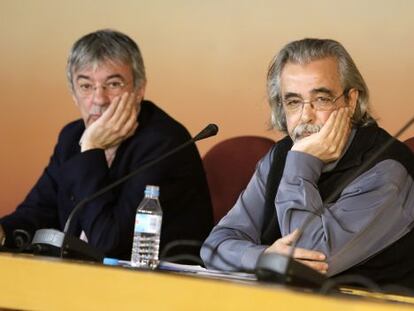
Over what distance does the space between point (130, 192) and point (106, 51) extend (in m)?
0.54

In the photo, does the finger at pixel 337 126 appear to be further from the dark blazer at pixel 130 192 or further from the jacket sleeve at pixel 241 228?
the dark blazer at pixel 130 192

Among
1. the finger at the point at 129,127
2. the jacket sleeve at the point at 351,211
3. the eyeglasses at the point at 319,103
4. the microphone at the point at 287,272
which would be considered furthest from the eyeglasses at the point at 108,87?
the microphone at the point at 287,272

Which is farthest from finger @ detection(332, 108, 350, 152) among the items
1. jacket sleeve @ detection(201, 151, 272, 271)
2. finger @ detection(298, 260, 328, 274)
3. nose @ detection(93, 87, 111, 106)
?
nose @ detection(93, 87, 111, 106)

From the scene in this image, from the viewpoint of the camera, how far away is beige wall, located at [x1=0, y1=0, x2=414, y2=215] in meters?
3.64

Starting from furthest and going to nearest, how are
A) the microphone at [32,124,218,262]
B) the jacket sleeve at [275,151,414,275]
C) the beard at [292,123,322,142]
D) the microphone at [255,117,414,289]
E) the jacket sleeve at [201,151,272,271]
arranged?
the beard at [292,123,322,142] < the jacket sleeve at [201,151,272,271] < the jacket sleeve at [275,151,414,275] < the microphone at [32,124,218,262] < the microphone at [255,117,414,289]

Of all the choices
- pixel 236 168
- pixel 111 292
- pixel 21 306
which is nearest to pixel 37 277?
pixel 21 306

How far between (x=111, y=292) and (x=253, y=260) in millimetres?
957

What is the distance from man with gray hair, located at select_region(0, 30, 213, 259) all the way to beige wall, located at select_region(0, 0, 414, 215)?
0.55 meters

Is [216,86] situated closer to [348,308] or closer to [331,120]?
[331,120]

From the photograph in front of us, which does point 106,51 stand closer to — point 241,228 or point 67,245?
point 241,228

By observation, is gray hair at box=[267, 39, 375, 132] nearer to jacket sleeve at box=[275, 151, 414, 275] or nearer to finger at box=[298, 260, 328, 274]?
jacket sleeve at box=[275, 151, 414, 275]

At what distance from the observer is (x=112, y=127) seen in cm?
324

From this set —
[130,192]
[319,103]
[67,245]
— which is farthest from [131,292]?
[130,192]

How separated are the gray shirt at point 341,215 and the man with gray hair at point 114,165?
53 cm
